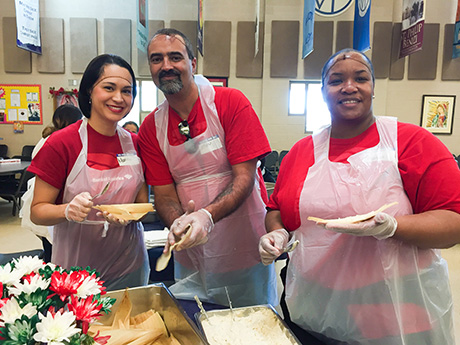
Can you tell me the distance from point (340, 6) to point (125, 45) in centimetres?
424

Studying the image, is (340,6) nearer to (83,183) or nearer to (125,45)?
(125,45)

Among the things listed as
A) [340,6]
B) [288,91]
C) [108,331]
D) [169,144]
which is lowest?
[108,331]

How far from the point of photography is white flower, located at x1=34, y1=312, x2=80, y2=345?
538 millimetres

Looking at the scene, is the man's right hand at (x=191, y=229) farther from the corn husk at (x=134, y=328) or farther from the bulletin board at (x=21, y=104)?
the bulletin board at (x=21, y=104)

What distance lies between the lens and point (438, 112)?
6922 mm

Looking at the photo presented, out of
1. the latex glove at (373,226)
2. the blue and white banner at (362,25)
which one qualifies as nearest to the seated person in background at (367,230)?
the latex glove at (373,226)

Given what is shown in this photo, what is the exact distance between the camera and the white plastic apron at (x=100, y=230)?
136 centimetres

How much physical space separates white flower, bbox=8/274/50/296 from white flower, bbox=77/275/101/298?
0.21 ft

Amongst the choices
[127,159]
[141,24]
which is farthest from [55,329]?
[141,24]

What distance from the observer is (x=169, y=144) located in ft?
5.01

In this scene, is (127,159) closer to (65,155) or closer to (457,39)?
(65,155)

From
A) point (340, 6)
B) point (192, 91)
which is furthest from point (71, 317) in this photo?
point (340, 6)

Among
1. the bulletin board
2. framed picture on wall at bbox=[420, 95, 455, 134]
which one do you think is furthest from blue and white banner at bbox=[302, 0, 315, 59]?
the bulletin board

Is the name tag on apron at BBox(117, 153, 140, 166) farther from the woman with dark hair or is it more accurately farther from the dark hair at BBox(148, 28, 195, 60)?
the dark hair at BBox(148, 28, 195, 60)
